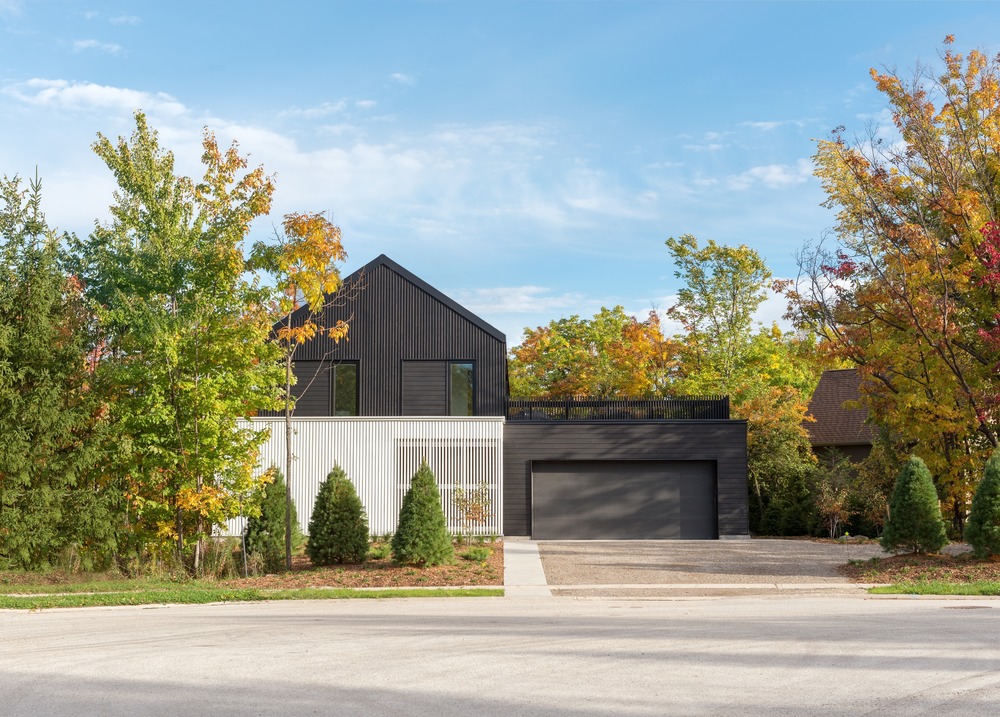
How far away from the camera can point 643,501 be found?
27281 mm

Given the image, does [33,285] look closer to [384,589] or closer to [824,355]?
[384,589]

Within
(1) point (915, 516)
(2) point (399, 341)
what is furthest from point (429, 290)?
(1) point (915, 516)

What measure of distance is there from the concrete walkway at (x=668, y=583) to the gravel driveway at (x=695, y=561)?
0.8 inches

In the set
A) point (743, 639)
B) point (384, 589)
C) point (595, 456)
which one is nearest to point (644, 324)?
point (595, 456)

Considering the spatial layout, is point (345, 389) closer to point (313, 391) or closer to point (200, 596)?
point (313, 391)

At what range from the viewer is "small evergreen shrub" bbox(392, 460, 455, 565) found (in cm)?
1777

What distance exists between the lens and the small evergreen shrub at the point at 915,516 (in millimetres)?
17734

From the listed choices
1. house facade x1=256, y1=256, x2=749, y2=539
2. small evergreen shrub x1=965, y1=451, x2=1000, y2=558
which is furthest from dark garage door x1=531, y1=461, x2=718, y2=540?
small evergreen shrub x1=965, y1=451, x2=1000, y2=558

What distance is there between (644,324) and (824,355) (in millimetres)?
14521

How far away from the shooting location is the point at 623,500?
89.5 feet

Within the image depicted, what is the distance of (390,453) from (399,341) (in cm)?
341

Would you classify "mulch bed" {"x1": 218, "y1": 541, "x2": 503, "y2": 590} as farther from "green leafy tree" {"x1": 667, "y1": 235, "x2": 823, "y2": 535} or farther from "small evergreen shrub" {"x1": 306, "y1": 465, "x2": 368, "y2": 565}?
"green leafy tree" {"x1": 667, "y1": 235, "x2": 823, "y2": 535}

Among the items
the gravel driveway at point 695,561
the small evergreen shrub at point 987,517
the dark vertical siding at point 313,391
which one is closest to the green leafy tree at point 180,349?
the gravel driveway at point 695,561

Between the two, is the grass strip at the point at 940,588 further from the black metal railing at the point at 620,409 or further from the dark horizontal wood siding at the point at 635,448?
the black metal railing at the point at 620,409
